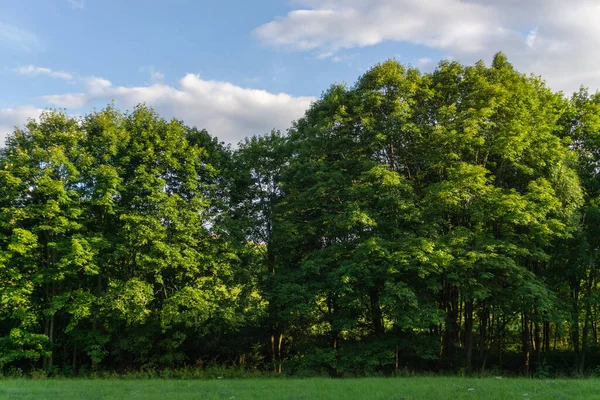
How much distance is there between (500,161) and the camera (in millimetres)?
22000

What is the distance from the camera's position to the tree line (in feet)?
63.9

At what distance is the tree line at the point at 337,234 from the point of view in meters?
19.5

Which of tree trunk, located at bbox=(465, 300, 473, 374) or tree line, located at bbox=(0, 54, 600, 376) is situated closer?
tree line, located at bbox=(0, 54, 600, 376)

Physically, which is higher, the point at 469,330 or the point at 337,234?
the point at 337,234

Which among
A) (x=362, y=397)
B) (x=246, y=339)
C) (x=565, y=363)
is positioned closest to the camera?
(x=362, y=397)

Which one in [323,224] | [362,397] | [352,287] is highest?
[323,224]

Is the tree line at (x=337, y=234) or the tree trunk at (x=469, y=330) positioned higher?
the tree line at (x=337, y=234)

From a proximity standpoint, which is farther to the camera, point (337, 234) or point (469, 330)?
point (337, 234)

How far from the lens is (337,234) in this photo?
914 inches

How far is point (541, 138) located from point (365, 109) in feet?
29.4

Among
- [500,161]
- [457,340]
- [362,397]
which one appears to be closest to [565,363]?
[457,340]

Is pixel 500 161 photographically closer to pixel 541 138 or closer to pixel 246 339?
pixel 541 138

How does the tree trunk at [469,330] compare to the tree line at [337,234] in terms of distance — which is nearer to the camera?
the tree line at [337,234]

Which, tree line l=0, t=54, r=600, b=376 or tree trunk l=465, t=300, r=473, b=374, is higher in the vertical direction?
tree line l=0, t=54, r=600, b=376
